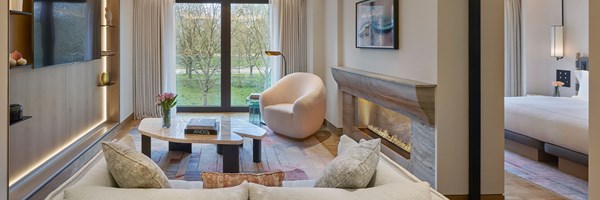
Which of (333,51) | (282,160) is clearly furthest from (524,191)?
(333,51)

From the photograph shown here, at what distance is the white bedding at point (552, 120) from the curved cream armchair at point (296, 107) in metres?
2.22

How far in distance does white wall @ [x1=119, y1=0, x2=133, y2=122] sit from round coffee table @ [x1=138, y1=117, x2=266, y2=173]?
6.96ft

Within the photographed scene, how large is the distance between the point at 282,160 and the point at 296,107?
3.66 ft

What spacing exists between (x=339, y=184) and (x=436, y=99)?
2.01 m

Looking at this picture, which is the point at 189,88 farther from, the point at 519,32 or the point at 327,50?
the point at 519,32

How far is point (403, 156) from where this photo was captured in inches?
190

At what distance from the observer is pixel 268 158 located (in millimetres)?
5934

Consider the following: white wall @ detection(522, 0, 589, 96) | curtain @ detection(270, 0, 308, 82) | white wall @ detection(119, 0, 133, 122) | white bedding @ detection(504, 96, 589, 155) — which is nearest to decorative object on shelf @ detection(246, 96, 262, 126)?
curtain @ detection(270, 0, 308, 82)

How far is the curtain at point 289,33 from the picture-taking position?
912 cm

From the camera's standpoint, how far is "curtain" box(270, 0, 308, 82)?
9.12 m

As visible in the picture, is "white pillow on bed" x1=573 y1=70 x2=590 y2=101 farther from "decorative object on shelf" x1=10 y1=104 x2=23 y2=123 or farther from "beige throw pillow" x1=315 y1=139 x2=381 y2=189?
"decorative object on shelf" x1=10 y1=104 x2=23 y2=123

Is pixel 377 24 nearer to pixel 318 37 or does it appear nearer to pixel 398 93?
pixel 398 93

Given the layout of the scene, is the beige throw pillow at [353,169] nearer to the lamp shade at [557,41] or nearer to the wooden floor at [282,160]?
the wooden floor at [282,160]

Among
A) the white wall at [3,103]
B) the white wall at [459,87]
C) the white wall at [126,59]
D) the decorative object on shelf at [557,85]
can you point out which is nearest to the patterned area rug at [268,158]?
the white wall at [126,59]
